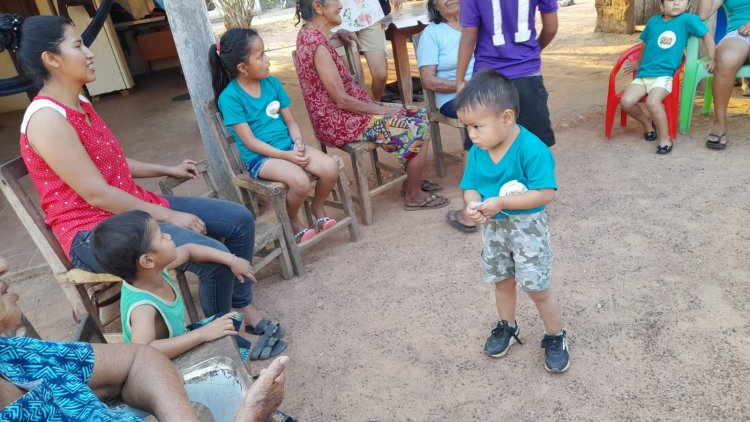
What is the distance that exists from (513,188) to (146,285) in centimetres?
131

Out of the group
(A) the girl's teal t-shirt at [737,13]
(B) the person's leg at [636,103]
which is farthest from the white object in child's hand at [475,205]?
(A) the girl's teal t-shirt at [737,13]

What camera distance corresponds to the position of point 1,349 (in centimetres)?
128

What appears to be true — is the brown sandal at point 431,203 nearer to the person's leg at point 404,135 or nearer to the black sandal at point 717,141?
the person's leg at point 404,135

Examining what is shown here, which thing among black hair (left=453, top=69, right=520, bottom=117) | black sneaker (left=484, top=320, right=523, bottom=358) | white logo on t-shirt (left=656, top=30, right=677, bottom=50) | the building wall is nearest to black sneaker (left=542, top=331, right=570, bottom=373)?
black sneaker (left=484, top=320, right=523, bottom=358)

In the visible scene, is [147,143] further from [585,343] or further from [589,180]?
[585,343]

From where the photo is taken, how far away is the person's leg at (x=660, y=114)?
3.75m

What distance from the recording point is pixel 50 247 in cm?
225

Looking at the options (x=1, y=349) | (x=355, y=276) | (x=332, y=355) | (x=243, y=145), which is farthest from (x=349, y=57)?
(x=1, y=349)

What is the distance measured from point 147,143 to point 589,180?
4.45 meters

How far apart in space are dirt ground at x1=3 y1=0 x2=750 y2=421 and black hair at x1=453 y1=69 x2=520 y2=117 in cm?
105

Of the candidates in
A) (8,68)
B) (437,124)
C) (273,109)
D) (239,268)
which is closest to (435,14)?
(437,124)

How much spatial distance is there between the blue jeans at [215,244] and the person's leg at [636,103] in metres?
2.87

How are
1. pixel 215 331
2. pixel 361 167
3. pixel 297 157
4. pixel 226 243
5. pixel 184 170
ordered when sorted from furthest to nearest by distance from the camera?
pixel 361 167 → pixel 297 157 → pixel 184 170 → pixel 226 243 → pixel 215 331

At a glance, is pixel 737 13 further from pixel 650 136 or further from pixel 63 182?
pixel 63 182
